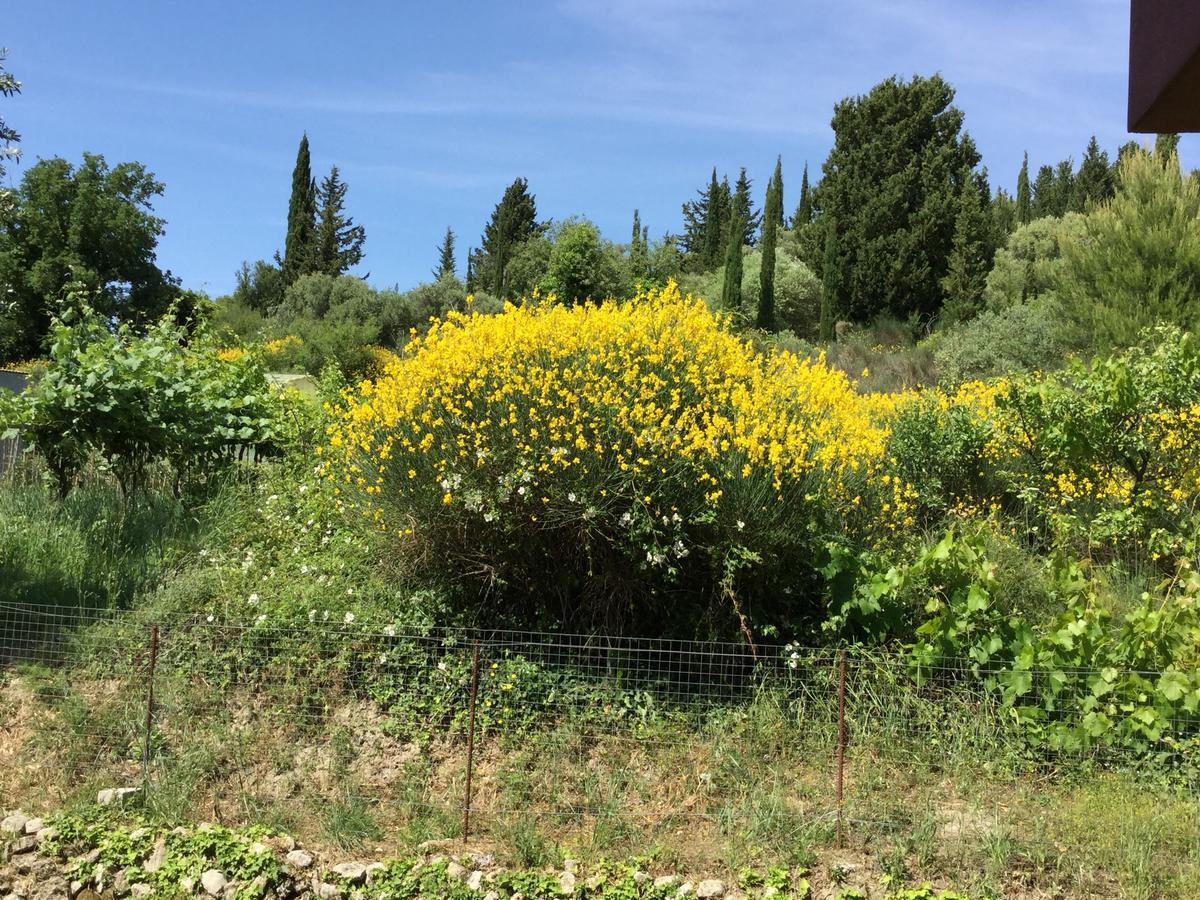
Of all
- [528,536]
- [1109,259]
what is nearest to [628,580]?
[528,536]

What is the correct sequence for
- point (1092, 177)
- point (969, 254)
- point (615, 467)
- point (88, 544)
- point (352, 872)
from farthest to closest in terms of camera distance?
point (1092, 177) → point (969, 254) → point (88, 544) → point (615, 467) → point (352, 872)

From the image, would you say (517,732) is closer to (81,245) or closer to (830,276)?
(830,276)

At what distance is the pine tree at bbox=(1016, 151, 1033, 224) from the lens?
1652 inches

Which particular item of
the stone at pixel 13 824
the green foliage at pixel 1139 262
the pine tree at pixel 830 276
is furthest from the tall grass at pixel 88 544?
the pine tree at pixel 830 276

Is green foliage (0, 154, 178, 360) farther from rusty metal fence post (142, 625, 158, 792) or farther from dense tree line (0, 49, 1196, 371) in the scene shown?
rusty metal fence post (142, 625, 158, 792)

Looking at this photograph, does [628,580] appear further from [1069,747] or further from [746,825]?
[1069,747]

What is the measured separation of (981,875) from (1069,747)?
41.6 inches

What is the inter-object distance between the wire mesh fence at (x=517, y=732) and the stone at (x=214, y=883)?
43 centimetres

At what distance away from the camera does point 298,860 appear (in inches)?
181

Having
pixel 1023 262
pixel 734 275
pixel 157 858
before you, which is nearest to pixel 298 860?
pixel 157 858

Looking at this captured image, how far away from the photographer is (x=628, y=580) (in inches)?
228

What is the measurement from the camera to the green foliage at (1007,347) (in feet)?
49.2

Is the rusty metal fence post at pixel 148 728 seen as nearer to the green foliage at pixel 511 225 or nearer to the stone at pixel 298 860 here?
the stone at pixel 298 860

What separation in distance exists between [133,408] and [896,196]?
1007 inches
